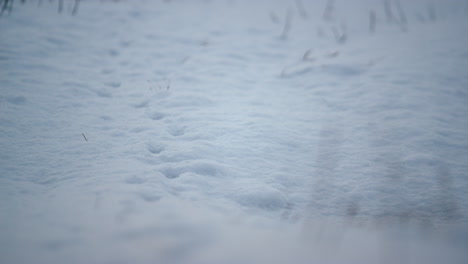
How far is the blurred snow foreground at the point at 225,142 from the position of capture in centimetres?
122

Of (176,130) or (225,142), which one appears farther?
(176,130)

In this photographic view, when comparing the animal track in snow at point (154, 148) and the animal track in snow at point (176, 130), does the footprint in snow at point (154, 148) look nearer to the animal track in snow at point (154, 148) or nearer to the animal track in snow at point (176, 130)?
the animal track in snow at point (154, 148)

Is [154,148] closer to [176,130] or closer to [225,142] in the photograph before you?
[176,130]

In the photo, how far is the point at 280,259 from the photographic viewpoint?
1.12 m

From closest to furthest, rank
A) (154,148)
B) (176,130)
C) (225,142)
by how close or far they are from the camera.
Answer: (154,148), (225,142), (176,130)

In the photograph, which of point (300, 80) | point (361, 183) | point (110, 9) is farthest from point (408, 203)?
point (110, 9)

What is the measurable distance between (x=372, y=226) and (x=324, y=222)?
0.24 metres

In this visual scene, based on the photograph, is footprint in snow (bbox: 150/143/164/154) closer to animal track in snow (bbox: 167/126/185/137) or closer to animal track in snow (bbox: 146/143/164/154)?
animal track in snow (bbox: 146/143/164/154)

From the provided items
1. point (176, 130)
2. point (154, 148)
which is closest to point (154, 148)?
point (154, 148)

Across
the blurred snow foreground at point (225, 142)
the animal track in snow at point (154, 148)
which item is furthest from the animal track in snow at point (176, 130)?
the animal track in snow at point (154, 148)

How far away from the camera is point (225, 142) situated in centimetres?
207

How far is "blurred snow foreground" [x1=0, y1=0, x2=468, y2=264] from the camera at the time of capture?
1.22 m

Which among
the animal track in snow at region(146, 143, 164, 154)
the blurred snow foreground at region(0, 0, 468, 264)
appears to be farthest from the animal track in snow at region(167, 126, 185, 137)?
the animal track in snow at region(146, 143, 164, 154)

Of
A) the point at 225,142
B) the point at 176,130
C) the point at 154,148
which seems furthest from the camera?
the point at 176,130
